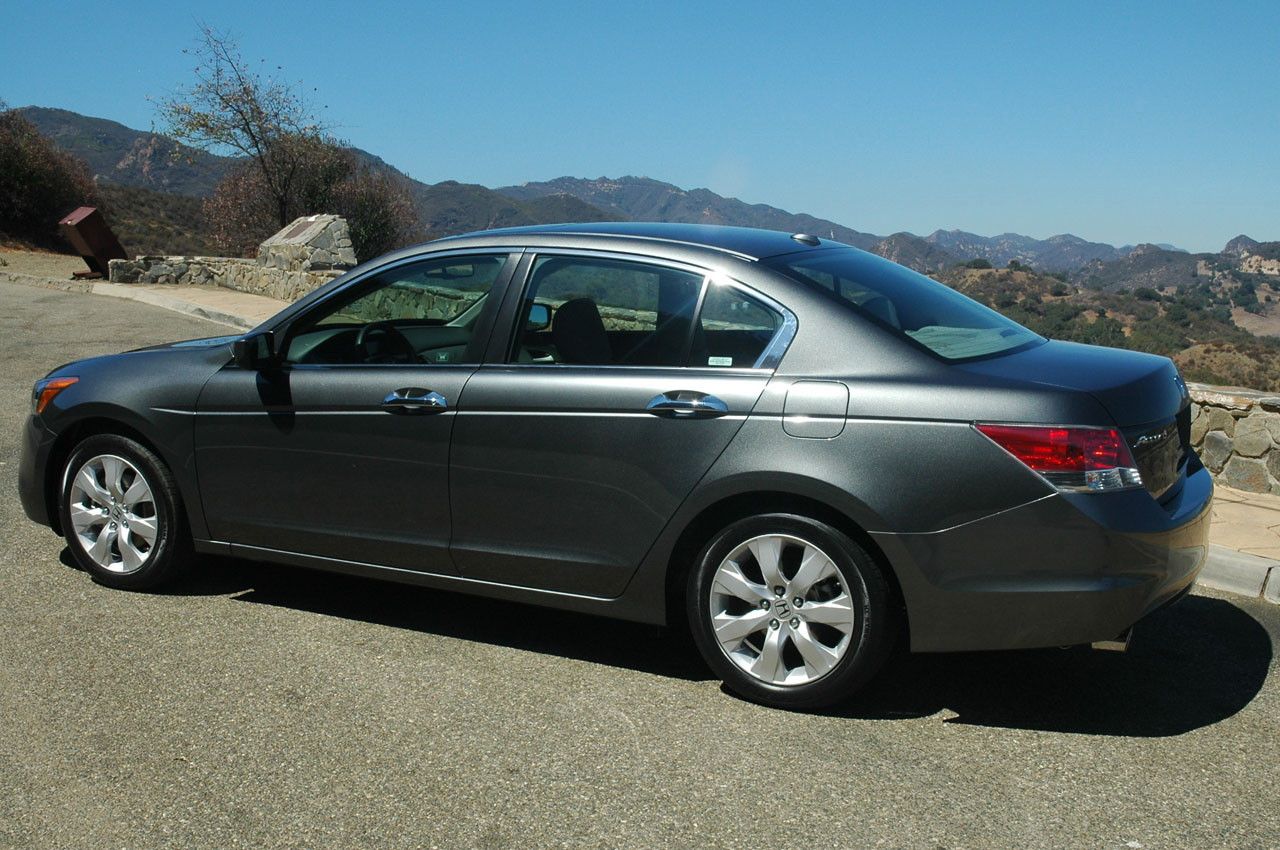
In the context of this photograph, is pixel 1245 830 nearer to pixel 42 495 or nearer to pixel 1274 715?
pixel 1274 715

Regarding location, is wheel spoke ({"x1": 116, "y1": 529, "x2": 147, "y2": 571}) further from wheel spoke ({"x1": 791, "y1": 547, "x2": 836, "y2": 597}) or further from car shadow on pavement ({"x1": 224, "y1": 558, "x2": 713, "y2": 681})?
wheel spoke ({"x1": 791, "y1": 547, "x2": 836, "y2": 597})

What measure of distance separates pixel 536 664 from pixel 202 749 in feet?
4.12

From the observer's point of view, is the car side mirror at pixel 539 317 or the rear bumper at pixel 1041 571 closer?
the rear bumper at pixel 1041 571

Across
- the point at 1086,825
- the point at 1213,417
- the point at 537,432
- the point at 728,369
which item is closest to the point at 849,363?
the point at 728,369

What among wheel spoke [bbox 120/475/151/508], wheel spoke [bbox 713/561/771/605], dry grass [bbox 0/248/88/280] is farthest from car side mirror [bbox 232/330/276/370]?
dry grass [bbox 0/248/88/280]

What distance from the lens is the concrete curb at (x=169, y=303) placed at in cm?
1591

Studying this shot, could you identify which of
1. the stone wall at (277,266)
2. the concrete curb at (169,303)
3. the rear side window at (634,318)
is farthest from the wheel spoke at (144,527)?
the stone wall at (277,266)

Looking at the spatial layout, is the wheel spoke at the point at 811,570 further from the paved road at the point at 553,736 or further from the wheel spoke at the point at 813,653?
the paved road at the point at 553,736

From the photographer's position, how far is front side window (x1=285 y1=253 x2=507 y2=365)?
4645 mm

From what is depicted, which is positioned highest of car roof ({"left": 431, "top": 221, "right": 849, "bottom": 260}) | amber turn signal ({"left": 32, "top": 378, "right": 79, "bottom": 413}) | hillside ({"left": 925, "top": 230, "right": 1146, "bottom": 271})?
car roof ({"left": 431, "top": 221, "right": 849, "bottom": 260})

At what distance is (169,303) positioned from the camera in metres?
17.8

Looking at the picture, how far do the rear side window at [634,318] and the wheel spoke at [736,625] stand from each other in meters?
0.84

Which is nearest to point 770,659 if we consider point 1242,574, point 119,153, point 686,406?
point 686,406

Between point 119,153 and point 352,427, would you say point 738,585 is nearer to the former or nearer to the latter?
point 352,427
